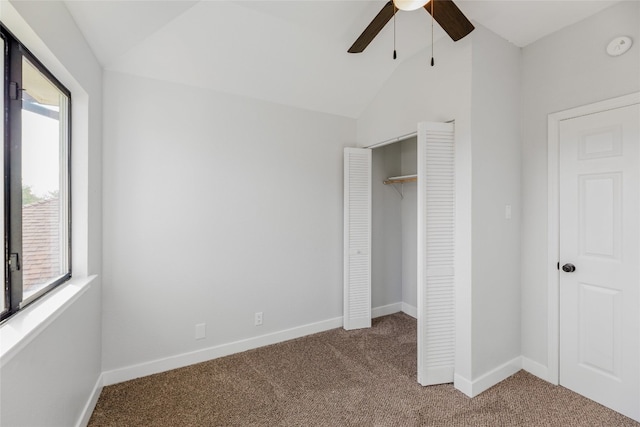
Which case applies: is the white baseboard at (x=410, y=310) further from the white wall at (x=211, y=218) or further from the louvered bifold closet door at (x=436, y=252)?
the louvered bifold closet door at (x=436, y=252)

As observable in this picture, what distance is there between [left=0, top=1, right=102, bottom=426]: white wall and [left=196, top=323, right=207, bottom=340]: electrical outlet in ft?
2.24

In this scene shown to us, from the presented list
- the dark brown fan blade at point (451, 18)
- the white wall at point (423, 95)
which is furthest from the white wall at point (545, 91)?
the dark brown fan blade at point (451, 18)

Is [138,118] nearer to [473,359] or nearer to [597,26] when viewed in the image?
[473,359]

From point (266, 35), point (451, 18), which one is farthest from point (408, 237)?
point (266, 35)

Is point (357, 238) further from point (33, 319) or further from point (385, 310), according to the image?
point (33, 319)

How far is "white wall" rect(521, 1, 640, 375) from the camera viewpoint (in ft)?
6.33

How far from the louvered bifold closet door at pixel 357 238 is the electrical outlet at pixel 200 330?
4.81ft

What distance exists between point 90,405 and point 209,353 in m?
0.86

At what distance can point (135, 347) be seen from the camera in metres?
2.29

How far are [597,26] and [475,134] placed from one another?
1060 mm

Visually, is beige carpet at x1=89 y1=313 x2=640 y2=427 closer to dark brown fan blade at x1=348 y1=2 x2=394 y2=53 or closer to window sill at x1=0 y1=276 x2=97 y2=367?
window sill at x1=0 y1=276 x2=97 y2=367

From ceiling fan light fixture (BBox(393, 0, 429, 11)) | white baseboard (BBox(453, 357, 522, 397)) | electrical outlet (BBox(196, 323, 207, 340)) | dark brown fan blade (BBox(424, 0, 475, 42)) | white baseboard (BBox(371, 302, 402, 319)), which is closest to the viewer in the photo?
ceiling fan light fixture (BBox(393, 0, 429, 11))

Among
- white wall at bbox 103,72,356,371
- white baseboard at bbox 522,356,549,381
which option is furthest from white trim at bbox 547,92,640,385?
white wall at bbox 103,72,356,371

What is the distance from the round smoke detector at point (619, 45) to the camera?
187 cm
